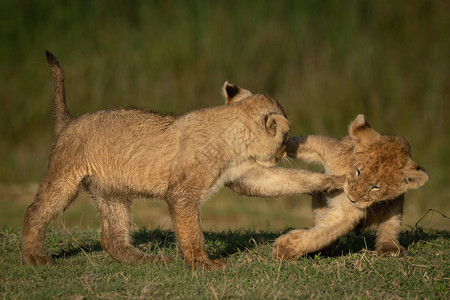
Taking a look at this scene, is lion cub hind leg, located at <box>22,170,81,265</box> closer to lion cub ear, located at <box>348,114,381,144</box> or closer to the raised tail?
the raised tail

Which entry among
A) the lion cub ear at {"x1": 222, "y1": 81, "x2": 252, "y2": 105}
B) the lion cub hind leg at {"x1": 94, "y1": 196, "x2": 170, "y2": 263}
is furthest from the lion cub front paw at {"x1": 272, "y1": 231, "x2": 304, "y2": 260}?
the lion cub ear at {"x1": 222, "y1": 81, "x2": 252, "y2": 105}

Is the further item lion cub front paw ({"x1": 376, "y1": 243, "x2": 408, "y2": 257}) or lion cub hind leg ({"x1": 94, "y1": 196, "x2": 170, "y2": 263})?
lion cub hind leg ({"x1": 94, "y1": 196, "x2": 170, "y2": 263})

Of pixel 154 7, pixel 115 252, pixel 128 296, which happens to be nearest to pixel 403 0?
pixel 154 7

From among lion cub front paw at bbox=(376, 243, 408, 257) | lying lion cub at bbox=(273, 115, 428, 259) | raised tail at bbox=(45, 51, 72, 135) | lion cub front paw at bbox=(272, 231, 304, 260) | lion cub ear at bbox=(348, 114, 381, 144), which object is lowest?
lion cub front paw at bbox=(376, 243, 408, 257)

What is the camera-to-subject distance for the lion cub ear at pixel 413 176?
20.9 feet

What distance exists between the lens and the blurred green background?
13.3 meters

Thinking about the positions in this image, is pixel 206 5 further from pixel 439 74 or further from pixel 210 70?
pixel 439 74

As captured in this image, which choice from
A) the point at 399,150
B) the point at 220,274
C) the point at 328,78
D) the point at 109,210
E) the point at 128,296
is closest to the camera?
the point at 128,296

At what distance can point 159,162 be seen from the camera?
255 inches

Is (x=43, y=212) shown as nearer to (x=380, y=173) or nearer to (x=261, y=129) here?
(x=261, y=129)

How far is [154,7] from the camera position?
14250 millimetres

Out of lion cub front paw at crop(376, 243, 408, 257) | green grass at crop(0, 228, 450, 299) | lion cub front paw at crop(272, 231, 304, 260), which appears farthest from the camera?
lion cub front paw at crop(376, 243, 408, 257)

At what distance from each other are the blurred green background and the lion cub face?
6426mm

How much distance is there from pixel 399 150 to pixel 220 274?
Answer: 199 cm
